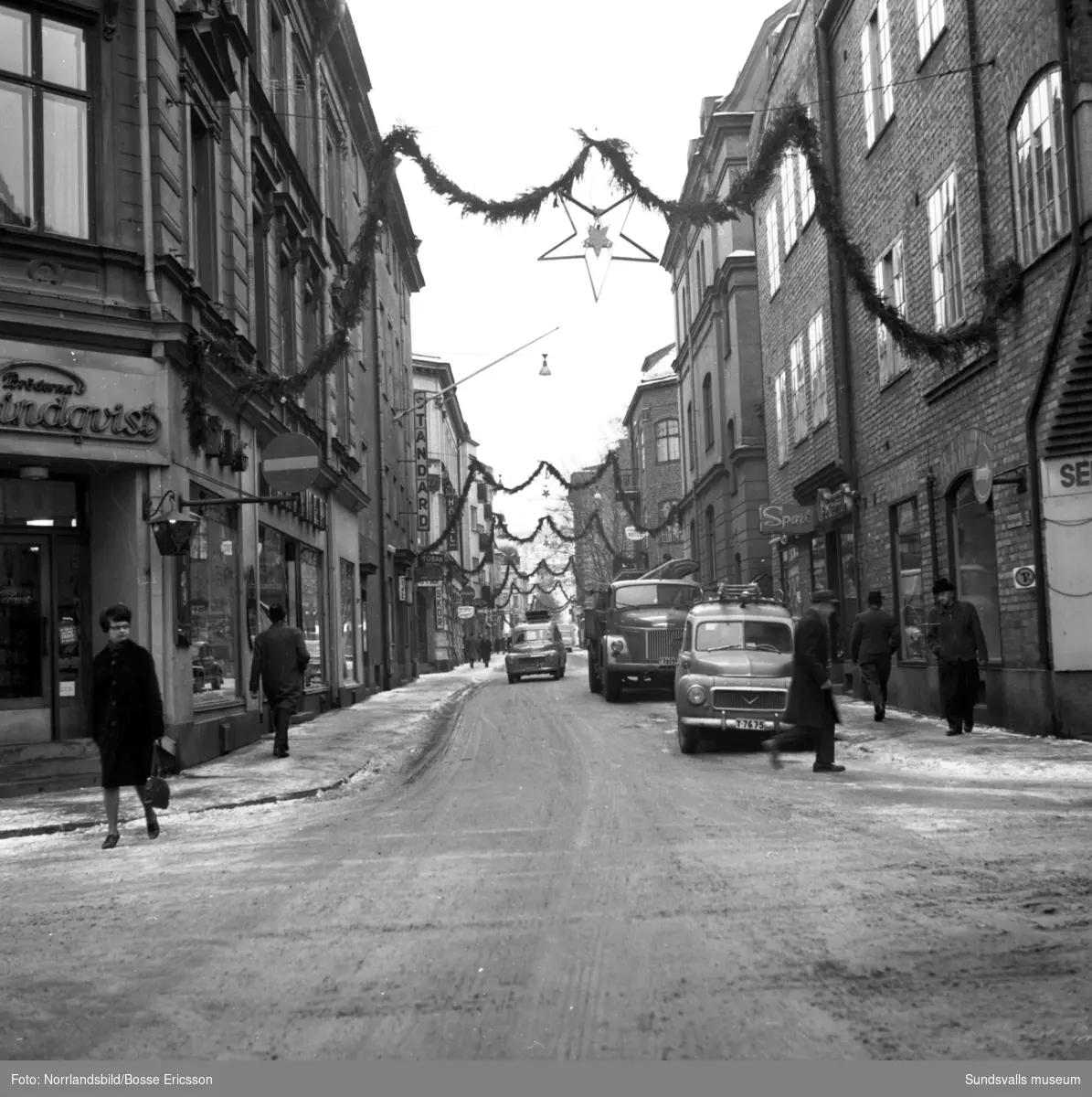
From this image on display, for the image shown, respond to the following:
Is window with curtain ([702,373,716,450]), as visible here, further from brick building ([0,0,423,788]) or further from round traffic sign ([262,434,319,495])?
round traffic sign ([262,434,319,495])

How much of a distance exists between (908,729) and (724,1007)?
13.1 m

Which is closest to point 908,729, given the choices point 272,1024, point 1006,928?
point 1006,928

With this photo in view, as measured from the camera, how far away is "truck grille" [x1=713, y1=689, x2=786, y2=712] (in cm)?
1539

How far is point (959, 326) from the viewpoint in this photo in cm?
1684

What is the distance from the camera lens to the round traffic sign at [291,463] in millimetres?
15656

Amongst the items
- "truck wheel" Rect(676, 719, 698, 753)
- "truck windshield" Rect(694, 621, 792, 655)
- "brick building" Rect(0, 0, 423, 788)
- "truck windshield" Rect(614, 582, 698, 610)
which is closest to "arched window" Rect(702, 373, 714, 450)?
"truck windshield" Rect(614, 582, 698, 610)

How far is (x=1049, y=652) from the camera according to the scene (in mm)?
14984

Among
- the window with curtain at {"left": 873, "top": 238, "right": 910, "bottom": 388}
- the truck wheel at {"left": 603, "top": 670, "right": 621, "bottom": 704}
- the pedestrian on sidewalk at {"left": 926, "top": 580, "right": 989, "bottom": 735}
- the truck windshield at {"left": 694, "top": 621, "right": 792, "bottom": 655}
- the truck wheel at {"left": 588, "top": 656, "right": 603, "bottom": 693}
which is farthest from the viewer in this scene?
the truck wheel at {"left": 588, "top": 656, "right": 603, "bottom": 693}

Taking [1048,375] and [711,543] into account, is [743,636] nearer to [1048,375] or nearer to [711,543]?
[1048,375]

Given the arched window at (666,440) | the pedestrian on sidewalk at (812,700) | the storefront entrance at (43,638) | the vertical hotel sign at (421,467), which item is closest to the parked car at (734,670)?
the pedestrian on sidewalk at (812,700)

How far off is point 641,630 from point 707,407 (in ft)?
59.1

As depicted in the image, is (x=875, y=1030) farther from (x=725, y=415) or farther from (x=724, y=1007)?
(x=725, y=415)

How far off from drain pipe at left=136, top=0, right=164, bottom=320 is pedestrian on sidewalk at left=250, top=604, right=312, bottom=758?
12.9 ft

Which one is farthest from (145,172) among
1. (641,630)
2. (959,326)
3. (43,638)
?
(641,630)
